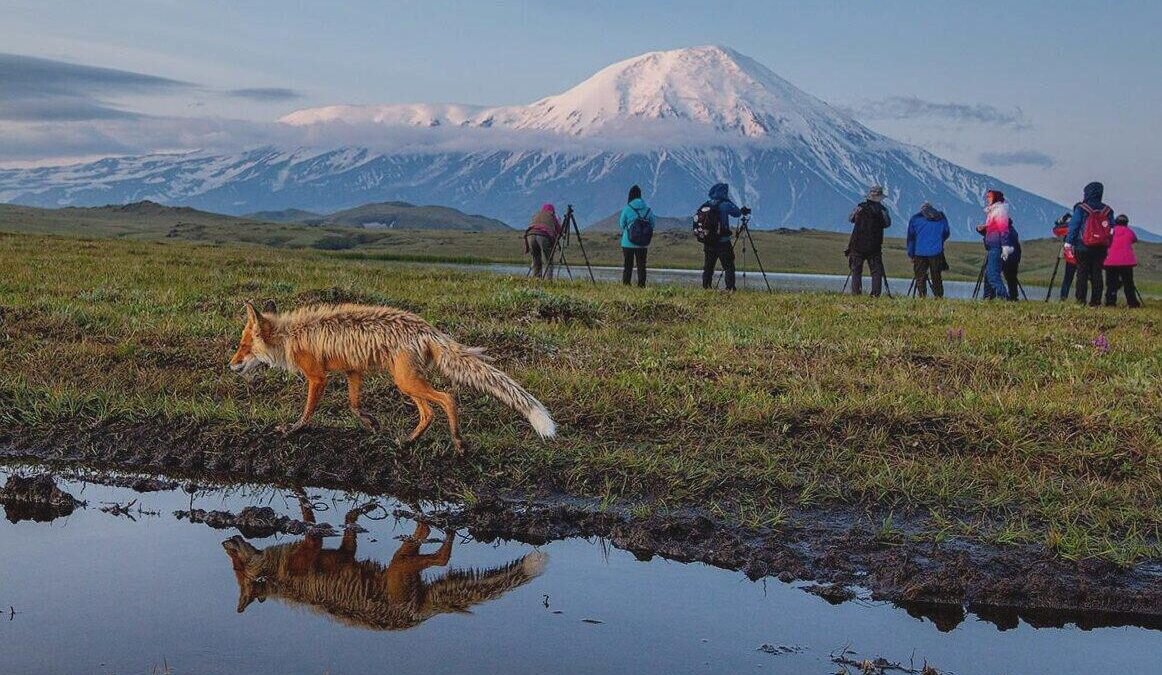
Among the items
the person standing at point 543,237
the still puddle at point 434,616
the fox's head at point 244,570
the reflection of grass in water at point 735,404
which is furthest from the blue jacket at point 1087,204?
the fox's head at point 244,570

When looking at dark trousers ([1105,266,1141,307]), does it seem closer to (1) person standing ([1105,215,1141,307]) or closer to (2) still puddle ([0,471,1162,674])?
(1) person standing ([1105,215,1141,307])

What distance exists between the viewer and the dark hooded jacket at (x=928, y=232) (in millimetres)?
26500

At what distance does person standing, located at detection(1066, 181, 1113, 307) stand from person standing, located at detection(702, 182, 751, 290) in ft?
25.0

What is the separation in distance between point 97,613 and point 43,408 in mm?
5106

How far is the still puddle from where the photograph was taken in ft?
18.9

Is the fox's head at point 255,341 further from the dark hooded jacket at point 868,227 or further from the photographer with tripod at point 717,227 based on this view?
the dark hooded jacket at point 868,227

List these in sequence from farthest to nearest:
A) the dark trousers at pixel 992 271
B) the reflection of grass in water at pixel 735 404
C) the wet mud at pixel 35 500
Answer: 1. the dark trousers at pixel 992 271
2. the reflection of grass in water at pixel 735 404
3. the wet mud at pixel 35 500

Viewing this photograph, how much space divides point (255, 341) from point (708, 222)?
17046mm

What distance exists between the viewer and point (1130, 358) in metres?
14.6

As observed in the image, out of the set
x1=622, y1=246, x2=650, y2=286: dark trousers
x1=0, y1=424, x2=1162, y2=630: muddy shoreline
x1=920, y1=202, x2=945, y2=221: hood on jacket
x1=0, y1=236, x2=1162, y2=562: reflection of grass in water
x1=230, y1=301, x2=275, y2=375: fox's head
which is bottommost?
x1=0, y1=424, x2=1162, y2=630: muddy shoreline

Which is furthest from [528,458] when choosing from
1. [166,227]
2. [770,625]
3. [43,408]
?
[166,227]

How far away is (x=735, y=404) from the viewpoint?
35.6 feet

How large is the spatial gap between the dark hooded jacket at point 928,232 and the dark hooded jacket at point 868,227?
38.4 inches

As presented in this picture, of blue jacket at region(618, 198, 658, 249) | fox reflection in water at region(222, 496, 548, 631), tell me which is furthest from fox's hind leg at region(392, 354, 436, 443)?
blue jacket at region(618, 198, 658, 249)
